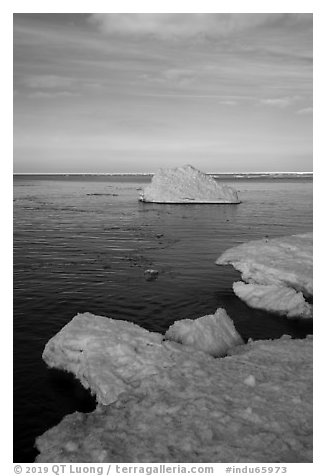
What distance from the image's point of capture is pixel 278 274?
1691cm

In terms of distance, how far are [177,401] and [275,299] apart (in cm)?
839

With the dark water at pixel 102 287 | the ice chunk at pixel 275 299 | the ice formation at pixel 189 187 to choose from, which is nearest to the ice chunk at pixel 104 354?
the dark water at pixel 102 287

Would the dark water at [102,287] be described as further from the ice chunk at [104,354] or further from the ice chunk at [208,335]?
the ice chunk at [208,335]

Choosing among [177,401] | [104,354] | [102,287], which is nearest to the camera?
[177,401]

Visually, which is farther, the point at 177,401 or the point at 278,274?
the point at 278,274

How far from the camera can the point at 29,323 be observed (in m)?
14.3

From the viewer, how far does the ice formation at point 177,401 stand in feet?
23.2

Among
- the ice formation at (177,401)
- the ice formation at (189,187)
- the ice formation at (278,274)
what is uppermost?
the ice formation at (189,187)

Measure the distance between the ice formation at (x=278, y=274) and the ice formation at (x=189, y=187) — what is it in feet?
135

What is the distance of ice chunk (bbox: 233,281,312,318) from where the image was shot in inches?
582

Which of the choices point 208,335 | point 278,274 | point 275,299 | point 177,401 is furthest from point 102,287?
point 177,401

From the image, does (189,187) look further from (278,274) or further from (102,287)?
(278,274)

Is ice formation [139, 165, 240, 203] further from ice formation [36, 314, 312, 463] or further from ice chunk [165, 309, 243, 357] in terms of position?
ice formation [36, 314, 312, 463]
